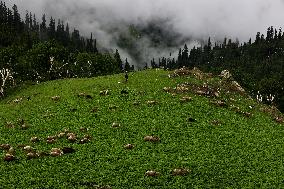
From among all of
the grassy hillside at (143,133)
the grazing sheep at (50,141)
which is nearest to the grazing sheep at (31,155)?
the grassy hillside at (143,133)

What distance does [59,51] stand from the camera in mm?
117500

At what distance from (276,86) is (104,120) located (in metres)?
119

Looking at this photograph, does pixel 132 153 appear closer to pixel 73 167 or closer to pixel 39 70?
pixel 73 167

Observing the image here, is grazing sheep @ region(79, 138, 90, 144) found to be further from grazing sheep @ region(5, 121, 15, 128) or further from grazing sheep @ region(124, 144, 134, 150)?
grazing sheep @ region(5, 121, 15, 128)

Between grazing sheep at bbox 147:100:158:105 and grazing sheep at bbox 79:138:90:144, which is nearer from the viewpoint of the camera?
grazing sheep at bbox 79:138:90:144

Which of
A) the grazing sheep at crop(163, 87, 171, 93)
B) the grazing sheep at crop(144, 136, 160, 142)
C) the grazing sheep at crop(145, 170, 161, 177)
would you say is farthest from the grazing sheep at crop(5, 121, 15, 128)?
the grazing sheep at crop(163, 87, 171, 93)

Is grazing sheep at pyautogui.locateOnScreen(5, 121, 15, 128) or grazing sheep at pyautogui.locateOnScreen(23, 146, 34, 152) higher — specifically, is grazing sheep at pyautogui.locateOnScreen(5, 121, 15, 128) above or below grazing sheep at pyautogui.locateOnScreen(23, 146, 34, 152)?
above

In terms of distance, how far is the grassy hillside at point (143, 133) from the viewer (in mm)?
32719

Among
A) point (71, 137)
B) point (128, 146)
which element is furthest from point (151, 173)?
point (71, 137)

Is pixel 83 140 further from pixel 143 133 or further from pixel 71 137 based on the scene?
pixel 143 133

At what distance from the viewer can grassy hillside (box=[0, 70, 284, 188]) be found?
32.7 m

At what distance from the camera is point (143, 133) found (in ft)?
143

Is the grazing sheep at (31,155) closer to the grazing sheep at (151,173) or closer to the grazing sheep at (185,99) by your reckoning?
the grazing sheep at (151,173)

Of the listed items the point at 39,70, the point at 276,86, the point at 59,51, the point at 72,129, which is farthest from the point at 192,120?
the point at 276,86
